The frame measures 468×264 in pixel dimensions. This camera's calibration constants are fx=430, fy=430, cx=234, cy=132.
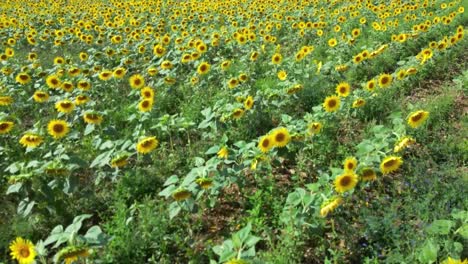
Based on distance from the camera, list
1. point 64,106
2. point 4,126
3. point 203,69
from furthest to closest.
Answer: point 203,69, point 64,106, point 4,126

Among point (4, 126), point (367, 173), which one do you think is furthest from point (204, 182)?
point (4, 126)

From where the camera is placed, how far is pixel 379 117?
532 centimetres

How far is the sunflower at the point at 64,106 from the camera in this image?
4.76 m

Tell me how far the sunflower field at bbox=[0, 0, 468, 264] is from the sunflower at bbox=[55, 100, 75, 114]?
4 centimetres

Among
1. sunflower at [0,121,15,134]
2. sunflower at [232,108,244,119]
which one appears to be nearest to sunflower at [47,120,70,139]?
sunflower at [0,121,15,134]

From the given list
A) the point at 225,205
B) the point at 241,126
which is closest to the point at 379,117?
the point at 241,126

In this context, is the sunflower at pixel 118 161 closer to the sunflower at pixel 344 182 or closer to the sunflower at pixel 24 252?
the sunflower at pixel 24 252

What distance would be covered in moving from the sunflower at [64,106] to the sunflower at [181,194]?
2213 mm

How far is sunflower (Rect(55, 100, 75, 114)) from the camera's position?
4758mm

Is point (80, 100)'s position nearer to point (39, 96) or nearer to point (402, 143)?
point (39, 96)

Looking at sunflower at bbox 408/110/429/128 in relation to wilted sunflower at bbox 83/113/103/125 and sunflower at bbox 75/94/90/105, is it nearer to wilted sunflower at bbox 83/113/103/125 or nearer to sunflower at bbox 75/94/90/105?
wilted sunflower at bbox 83/113/103/125

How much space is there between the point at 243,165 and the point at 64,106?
7.60 ft

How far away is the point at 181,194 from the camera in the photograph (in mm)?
3258

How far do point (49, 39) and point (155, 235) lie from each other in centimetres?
838
